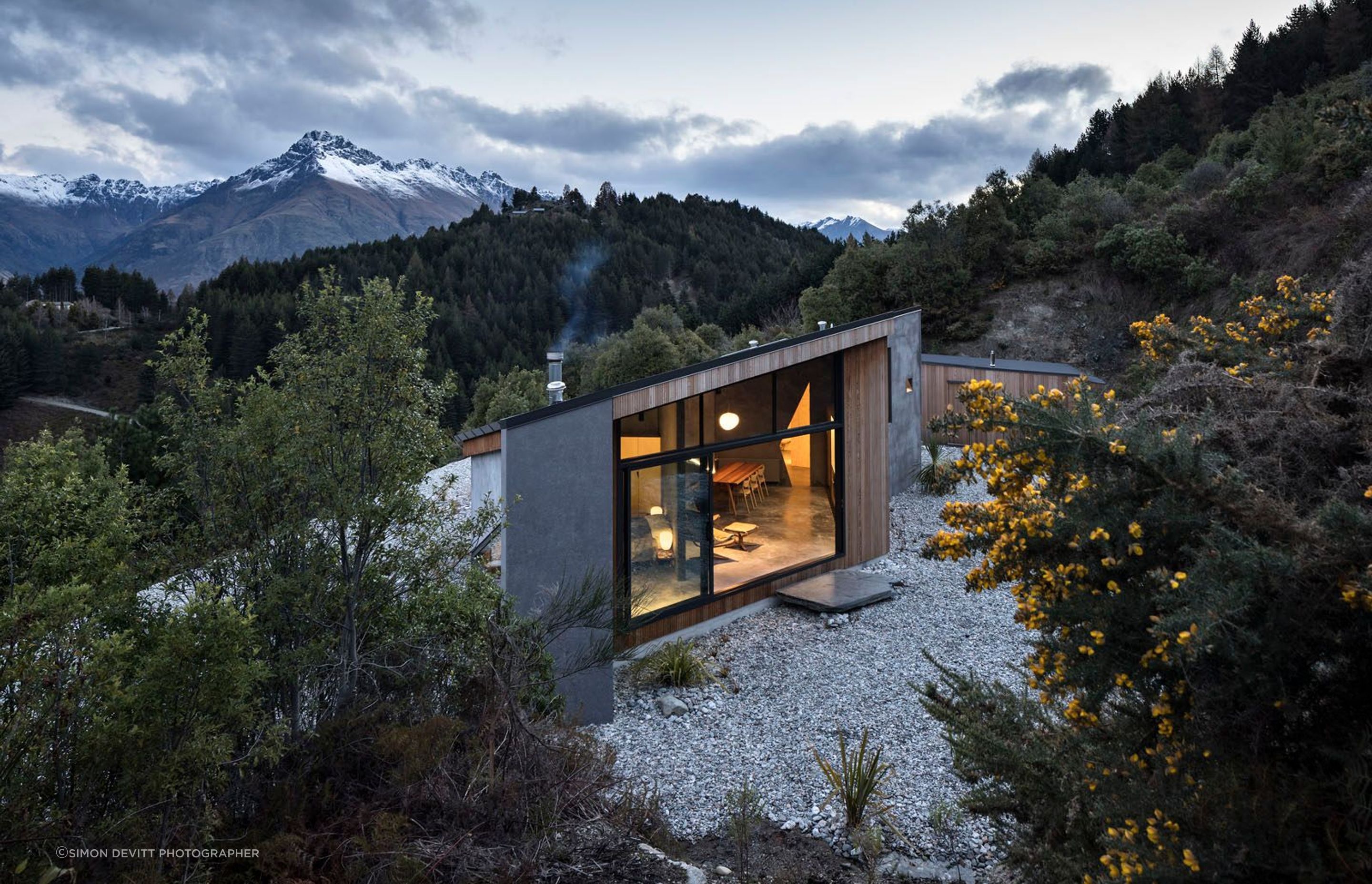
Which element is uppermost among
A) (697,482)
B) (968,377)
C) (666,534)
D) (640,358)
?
(640,358)

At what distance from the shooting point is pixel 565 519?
5.98m

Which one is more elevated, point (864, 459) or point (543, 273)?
point (543, 273)

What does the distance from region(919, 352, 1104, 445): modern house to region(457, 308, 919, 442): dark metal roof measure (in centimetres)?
697

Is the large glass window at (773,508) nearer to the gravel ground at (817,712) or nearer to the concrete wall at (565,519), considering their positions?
the gravel ground at (817,712)

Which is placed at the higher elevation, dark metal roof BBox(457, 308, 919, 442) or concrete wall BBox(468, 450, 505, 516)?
dark metal roof BBox(457, 308, 919, 442)

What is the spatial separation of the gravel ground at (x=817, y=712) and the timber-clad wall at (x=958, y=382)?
279 inches

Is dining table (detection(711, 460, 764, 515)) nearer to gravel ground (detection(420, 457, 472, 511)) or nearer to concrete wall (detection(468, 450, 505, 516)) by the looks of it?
concrete wall (detection(468, 450, 505, 516))

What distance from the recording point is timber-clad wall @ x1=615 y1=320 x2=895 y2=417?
22.4 feet

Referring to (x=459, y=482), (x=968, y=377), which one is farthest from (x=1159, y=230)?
(x=459, y=482)

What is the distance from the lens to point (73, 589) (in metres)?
2.48

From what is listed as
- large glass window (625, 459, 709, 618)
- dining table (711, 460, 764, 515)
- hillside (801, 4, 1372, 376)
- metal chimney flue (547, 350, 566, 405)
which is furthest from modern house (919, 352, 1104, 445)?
metal chimney flue (547, 350, 566, 405)

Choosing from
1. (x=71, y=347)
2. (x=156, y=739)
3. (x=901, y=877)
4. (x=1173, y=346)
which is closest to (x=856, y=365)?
(x=1173, y=346)

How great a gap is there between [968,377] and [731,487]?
29.4 feet

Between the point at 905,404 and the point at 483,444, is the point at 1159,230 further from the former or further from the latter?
the point at 483,444
